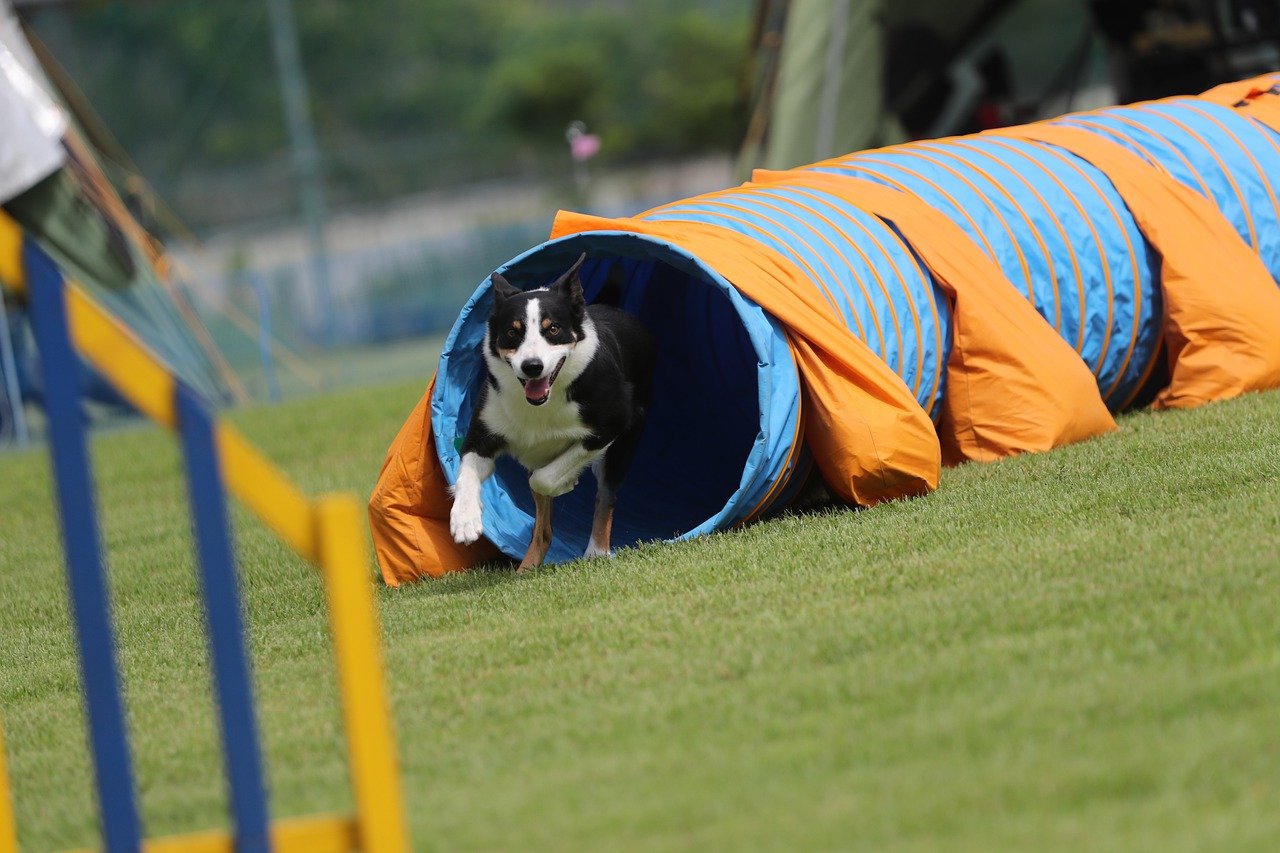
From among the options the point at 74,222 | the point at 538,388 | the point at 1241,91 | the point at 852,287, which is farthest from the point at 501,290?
the point at 74,222

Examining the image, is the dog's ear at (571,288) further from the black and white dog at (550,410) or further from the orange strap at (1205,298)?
the orange strap at (1205,298)

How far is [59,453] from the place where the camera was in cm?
280

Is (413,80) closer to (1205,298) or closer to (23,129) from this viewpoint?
(23,129)

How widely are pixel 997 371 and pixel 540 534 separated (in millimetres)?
2083

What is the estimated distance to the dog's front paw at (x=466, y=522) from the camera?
5.77 metres

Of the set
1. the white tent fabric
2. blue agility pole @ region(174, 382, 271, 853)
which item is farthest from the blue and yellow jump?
the white tent fabric

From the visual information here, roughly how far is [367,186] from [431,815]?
35421 millimetres

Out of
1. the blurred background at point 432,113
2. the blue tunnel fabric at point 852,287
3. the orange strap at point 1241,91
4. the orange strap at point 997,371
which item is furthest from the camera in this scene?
the blurred background at point 432,113

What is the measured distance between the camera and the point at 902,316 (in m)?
6.67

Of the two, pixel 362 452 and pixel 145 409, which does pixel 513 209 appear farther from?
pixel 145 409

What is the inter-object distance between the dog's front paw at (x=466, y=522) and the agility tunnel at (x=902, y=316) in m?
0.28

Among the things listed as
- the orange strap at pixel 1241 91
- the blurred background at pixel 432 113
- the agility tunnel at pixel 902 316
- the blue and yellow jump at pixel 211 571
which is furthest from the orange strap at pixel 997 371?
the blurred background at pixel 432 113

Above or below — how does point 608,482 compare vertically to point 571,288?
below

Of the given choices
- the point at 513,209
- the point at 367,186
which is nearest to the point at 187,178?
the point at 367,186
